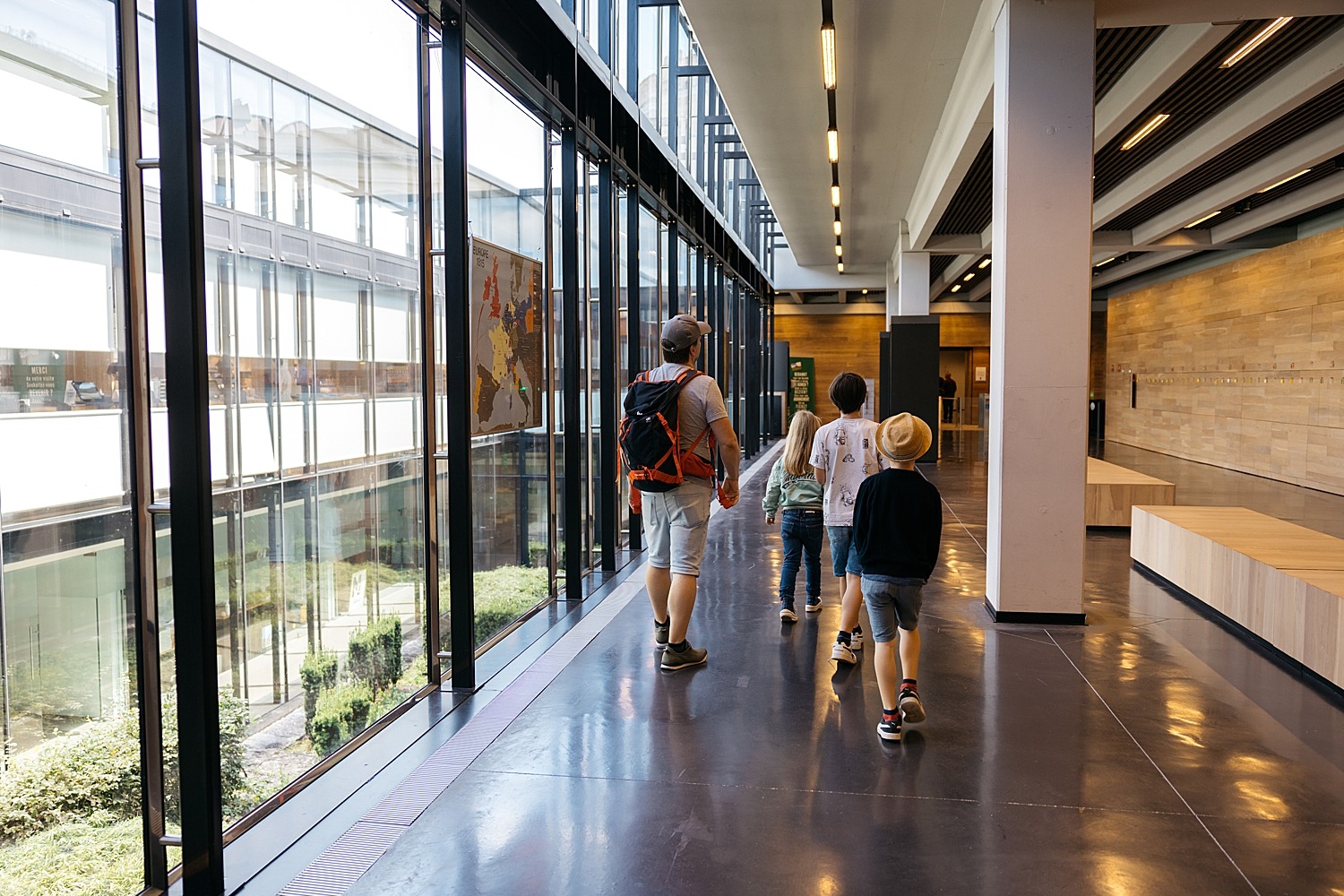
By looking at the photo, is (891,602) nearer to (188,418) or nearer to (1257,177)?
(188,418)

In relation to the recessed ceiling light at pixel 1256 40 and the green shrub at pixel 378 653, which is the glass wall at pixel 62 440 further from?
the recessed ceiling light at pixel 1256 40

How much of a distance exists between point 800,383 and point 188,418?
99.5ft

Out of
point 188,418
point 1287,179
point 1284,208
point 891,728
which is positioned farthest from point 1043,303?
point 1284,208

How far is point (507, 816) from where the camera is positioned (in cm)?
329

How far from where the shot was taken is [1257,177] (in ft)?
39.2

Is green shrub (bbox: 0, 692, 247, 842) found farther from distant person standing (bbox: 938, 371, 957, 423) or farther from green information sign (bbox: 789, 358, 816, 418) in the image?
distant person standing (bbox: 938, 371, 957, 423)

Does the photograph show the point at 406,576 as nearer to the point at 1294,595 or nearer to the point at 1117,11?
the point at 1294,595

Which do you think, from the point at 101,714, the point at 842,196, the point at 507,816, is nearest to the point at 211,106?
the point at 101,714

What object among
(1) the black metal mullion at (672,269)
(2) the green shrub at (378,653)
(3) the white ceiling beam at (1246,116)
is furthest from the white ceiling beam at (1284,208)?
(2) the green shrub at (378,653)

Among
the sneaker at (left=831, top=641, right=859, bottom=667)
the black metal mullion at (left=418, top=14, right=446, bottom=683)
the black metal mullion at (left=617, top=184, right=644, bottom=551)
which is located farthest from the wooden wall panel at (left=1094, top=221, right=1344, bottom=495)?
the black metal mullion at (left=418, top=14, right=446, bottom=683)

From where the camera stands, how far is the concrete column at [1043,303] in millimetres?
6012

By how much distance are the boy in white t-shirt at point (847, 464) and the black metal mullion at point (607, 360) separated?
2836 millimetres

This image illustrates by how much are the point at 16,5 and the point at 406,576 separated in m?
3.03

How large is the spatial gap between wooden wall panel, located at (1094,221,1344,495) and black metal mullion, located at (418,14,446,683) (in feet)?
43.5
